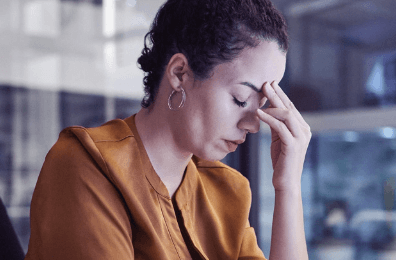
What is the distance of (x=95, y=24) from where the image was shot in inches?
67.5

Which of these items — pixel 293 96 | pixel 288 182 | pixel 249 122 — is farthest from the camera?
pixel 293 96

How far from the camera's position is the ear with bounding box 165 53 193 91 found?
767 mm

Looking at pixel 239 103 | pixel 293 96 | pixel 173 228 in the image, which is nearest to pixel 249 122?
pixel 239 103

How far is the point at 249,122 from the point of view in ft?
2.53

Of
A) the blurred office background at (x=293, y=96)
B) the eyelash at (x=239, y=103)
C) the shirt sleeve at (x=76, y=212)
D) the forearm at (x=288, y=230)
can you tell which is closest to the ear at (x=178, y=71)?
the eyelash at (x=239, y=103)

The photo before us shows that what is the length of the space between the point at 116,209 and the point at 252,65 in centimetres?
38

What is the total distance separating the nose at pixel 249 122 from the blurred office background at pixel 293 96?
3.53 ft

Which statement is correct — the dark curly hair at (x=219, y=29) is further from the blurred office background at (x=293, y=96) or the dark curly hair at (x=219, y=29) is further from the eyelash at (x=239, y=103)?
the blurred office background at (x=293, y=96)

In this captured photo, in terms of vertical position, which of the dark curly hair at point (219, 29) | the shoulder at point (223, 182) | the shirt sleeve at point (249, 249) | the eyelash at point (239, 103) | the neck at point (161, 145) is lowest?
the shirt sleeve at point (249, 249)

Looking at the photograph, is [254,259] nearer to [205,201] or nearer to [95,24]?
[205,201]

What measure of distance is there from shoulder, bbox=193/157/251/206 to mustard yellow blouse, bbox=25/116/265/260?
0.05 meters

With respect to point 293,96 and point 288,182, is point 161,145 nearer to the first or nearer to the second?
point 288,182

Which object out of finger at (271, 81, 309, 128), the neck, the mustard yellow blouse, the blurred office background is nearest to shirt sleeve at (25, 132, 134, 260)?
the mustard yellow blouse

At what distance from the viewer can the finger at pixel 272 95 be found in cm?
76
